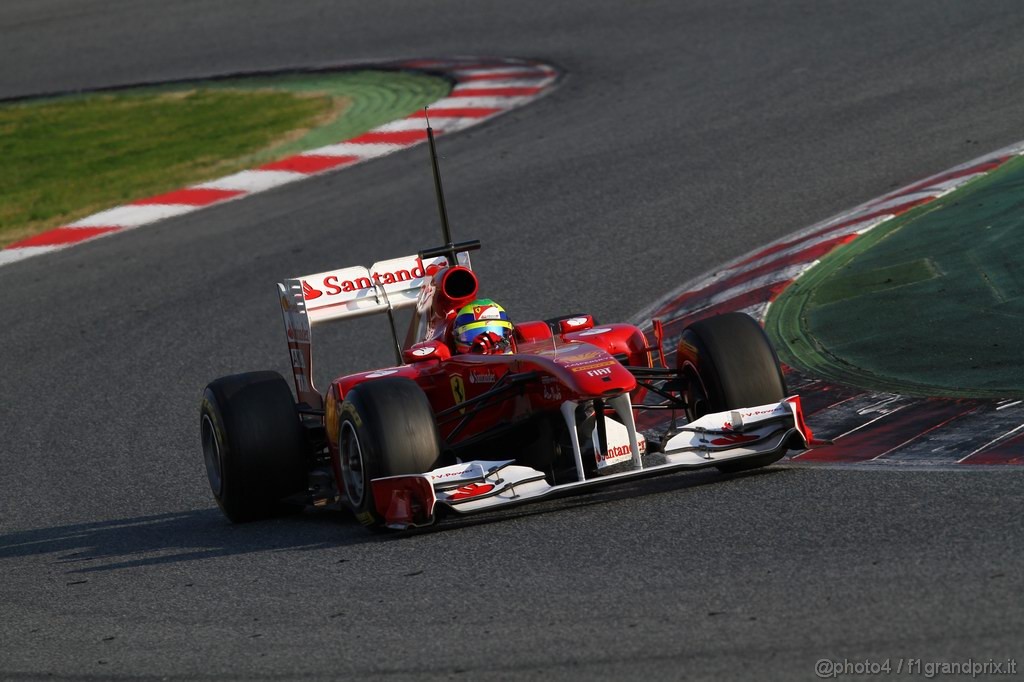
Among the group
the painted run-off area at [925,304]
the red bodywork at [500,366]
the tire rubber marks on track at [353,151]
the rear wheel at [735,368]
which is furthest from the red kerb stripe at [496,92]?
the rear wheel at [735,368]

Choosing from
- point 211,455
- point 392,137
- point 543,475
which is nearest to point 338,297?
point 211,455

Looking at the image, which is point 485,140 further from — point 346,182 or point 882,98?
point 882,98

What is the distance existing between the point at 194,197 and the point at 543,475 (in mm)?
9188

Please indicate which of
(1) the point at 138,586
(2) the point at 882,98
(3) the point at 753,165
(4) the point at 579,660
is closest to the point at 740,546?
(4) the point at 579,660

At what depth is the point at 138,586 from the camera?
20.9 ft

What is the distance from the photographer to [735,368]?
685 centimetres

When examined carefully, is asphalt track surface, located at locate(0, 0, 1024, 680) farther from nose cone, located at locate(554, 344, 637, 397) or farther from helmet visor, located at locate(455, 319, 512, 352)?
helmet visor, located at locate(455, 319, 512, 352)

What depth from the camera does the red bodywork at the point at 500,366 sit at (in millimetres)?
6480

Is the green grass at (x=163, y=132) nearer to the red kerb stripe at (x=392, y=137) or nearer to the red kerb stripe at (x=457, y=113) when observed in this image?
the red kerb stripe at (x=392, y=137)

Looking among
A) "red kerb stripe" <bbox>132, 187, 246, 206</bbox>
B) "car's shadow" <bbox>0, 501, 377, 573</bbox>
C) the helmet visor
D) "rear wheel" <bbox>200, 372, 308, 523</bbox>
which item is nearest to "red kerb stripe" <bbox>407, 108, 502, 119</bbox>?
Result: "red kerb stripe" <bbox>132, 187, 246, 206</bbox>

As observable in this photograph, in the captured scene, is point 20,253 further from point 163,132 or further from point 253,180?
point 163,132

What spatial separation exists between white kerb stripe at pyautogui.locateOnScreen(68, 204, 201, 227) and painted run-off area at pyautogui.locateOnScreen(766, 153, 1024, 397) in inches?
275

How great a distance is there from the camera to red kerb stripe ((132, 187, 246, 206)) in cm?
1467

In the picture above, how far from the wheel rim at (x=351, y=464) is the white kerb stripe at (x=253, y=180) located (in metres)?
8.23
